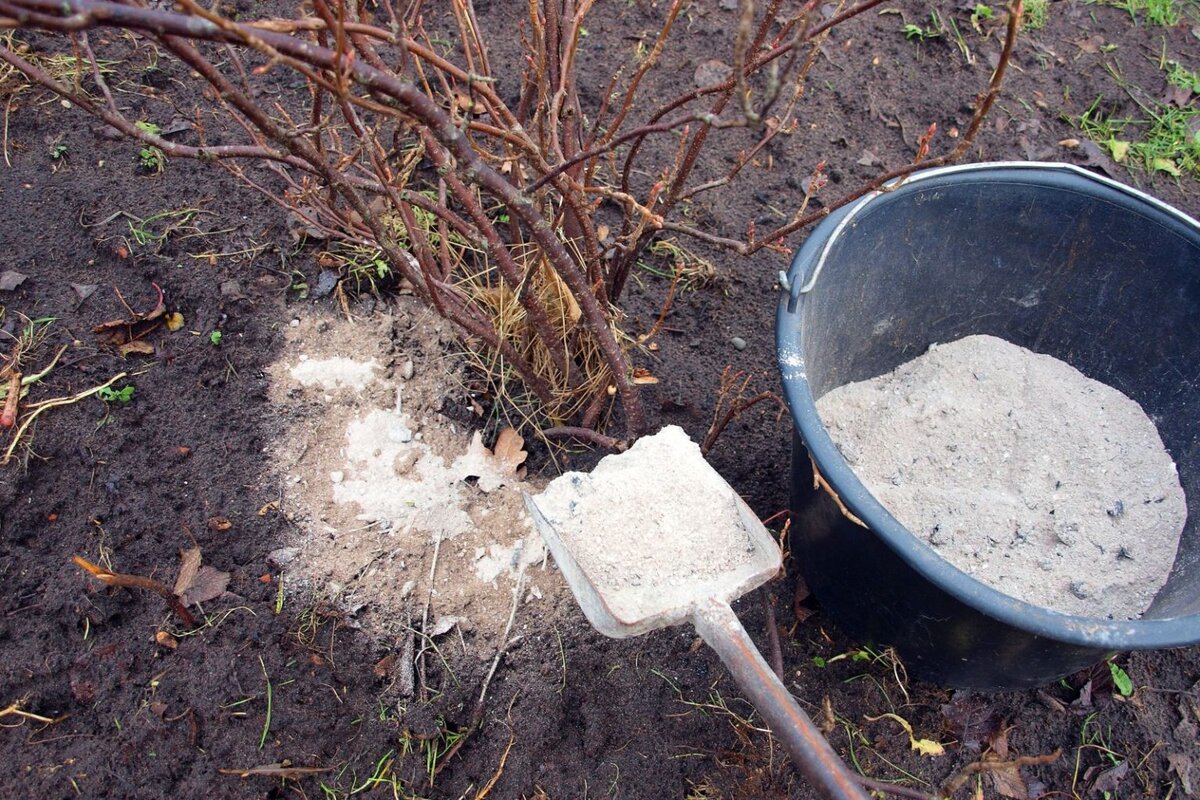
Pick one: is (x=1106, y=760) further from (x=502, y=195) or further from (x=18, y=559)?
(x=18, y=559)

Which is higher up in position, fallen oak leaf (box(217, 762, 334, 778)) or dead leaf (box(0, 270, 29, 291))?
dead leaf (box(0, 270, 29, 291))

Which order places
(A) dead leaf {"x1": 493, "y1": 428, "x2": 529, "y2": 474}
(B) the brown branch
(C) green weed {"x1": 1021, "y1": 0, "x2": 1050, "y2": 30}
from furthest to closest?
(C) green weed {"x1": 1021, "y1": 0, "x2": 1050, "y2": 30}
(A) dead leaf {"x1": 493, "y1": 428, "x2": 529, "y2": 474}
(B) the brown branch

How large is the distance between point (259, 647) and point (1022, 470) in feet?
6.74

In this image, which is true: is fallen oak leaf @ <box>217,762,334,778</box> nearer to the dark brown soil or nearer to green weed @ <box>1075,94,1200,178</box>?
the dark brown soil

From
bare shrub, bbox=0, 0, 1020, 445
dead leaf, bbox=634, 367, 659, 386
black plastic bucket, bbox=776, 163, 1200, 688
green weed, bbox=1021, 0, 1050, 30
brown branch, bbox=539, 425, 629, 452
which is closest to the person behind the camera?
bare shrub, bbox=0, 0, 1020, 445

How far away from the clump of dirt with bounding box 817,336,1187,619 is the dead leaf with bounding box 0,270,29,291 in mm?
2392

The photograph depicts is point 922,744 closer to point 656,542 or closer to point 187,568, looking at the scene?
point 656,542

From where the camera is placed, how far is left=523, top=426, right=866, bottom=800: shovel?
1.66 m

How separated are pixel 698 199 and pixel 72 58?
232cm

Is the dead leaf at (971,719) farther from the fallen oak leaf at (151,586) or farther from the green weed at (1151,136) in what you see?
the green weed at (1151,136)

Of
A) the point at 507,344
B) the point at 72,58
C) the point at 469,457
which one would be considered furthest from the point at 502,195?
the point at 72,58

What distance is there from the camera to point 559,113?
1805mm

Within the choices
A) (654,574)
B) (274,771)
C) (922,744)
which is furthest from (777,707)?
(274,771)

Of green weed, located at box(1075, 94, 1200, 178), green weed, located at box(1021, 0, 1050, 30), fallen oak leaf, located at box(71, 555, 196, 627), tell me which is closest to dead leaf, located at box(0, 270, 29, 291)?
fallen oak leaf, located at box(71, 555, 196, 627)
